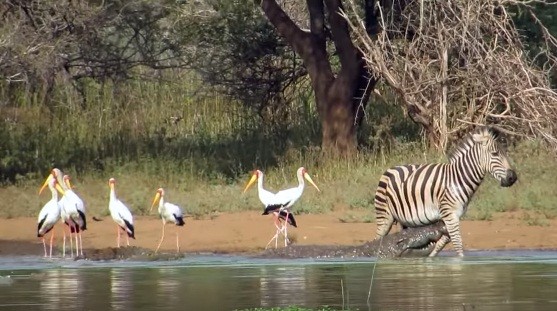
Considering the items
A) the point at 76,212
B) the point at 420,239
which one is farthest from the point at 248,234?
the point at 420,239

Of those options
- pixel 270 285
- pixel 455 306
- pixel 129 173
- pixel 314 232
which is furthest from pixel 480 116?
pixel 455 306

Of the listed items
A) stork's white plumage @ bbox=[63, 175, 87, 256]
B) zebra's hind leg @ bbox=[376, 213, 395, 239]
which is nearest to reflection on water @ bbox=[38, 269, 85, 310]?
stork's white plumage @ bbox=[63, 175, 87, 256]

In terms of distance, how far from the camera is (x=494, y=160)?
1393 cm

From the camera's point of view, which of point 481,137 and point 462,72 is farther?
point 462,72

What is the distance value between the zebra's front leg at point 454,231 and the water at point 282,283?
164mm

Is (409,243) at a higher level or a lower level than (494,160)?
lower

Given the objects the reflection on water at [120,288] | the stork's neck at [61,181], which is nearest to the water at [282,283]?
the reflection on water at [120,288]

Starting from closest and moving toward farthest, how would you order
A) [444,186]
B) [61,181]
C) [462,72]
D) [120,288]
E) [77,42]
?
1. [120,288]
2. [444,186]
3. [61,181]
4. [462,72]
5. [77,42]

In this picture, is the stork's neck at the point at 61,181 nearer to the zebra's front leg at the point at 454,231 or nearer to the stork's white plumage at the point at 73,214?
the stork's white plumage at the point at 73,214

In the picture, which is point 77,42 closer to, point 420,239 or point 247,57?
point 247,57

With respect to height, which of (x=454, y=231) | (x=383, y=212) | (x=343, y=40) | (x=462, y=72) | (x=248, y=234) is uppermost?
(x=343, y=40)

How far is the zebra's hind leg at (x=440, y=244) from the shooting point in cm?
1374

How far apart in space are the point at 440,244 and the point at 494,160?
3.44 feet

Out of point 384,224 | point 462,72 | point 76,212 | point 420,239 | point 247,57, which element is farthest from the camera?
point 247,57
